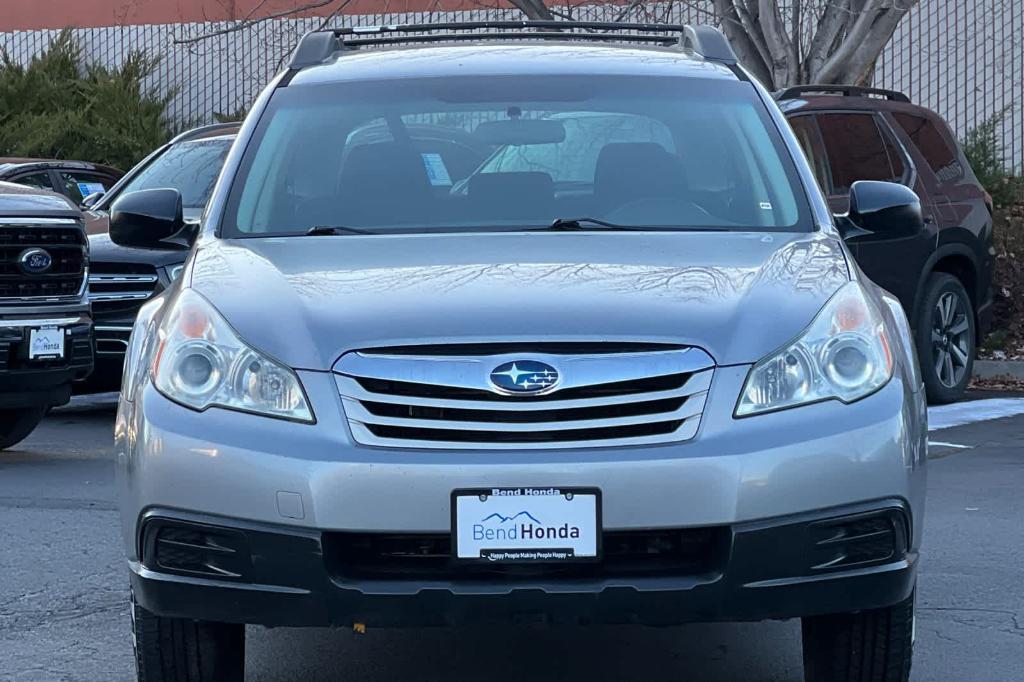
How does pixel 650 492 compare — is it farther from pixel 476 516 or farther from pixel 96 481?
pixel 96 481

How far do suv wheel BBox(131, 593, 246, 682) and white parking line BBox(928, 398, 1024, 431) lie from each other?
6623mm

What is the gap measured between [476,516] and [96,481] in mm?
4885

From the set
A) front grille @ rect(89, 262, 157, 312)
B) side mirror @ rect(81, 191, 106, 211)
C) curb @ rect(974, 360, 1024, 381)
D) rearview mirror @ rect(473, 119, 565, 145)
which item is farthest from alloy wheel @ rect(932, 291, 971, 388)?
rearview mirror @ rect(473, 119, 565, 145)

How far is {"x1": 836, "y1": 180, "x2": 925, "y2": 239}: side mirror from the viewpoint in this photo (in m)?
5.16

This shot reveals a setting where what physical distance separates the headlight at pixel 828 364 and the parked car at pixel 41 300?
5.12 m

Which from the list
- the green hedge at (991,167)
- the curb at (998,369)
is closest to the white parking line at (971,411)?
Answer: the curb at (998,369)

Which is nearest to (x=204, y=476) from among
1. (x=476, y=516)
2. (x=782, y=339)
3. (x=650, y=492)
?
(x=476, y=516)

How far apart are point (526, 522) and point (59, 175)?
38.6 ft

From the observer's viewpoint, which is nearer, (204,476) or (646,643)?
(204,476)

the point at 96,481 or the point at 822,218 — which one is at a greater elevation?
the point at 822,218

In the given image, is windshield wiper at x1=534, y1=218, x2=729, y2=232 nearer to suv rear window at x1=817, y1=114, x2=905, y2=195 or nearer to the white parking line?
the white parking line

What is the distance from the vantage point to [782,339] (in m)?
4.08

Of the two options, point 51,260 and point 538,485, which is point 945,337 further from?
point 538,485

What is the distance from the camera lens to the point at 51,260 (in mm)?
8633
